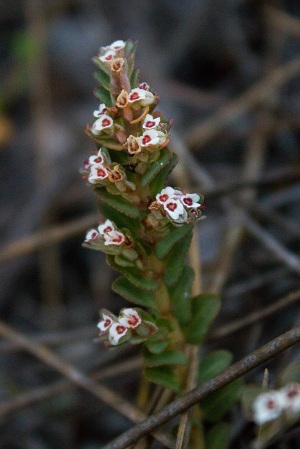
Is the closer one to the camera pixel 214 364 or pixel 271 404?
pixel 271 404

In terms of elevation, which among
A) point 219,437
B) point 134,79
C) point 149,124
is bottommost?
point 219,437

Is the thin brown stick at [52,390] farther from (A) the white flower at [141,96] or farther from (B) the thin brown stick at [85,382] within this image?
(A) the white flower at [141,96]

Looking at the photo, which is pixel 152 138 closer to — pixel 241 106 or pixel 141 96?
pixel 141 96

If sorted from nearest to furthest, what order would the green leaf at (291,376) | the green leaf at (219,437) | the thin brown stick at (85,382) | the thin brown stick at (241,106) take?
the green leaf at (291,376) → the green leaf at (219,437) → the thin brown stick at (85,382) → the thin brown stick at (241,106)

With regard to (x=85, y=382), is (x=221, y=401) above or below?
below

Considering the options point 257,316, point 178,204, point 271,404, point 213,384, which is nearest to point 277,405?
point 271,404

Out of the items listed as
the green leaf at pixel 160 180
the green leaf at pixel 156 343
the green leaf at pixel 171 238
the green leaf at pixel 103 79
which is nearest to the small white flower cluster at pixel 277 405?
the green leaf at pixel 156 343

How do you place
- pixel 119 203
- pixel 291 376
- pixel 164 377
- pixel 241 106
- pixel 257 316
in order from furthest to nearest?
pixel 241 106 → pixel 257 316 → pixel 164 377 → pixel 119 203 → pixel 291 376
